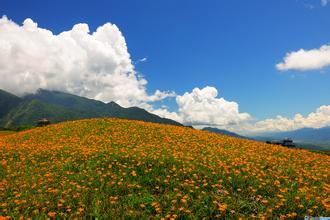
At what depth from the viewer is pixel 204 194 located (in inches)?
372

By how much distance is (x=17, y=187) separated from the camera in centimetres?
1091

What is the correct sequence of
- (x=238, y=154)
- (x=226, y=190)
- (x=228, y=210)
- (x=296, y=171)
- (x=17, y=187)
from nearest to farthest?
1. (x=228, y=210)
2. (x=226, y=190)
3. (x=17, y=187)
4. (x=296, y=171)
5. (x=238, y=154)

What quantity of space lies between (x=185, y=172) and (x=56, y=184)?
5190 mm

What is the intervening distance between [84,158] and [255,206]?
9201mm

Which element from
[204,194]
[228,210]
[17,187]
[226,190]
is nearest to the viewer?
[228,210]

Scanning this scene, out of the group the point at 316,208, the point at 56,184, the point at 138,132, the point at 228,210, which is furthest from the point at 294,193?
the point at 138,132

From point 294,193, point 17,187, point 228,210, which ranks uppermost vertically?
point 294,193

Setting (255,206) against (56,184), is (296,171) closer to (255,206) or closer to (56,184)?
(255,206)

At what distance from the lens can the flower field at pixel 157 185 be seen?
27.7 ft

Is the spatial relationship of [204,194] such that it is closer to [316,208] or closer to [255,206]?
[255,206]

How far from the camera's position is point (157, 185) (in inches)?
421

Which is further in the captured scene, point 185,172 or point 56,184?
point 185,172

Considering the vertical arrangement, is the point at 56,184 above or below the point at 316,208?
below

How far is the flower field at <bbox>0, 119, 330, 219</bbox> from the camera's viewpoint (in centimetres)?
845
